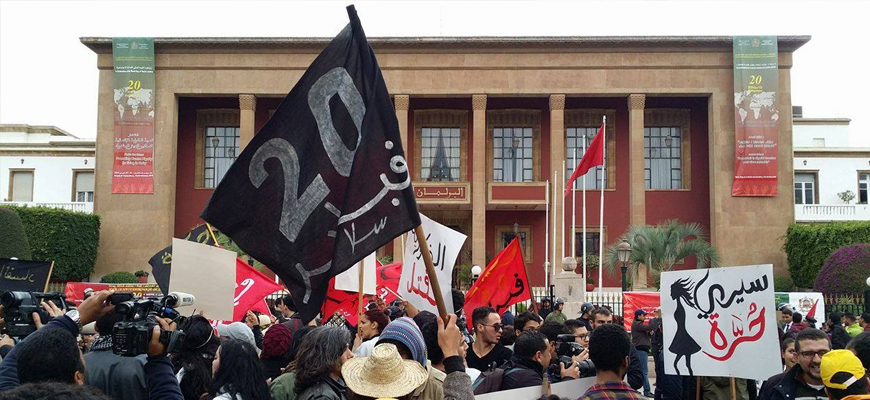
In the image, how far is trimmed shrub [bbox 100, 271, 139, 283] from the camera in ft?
118

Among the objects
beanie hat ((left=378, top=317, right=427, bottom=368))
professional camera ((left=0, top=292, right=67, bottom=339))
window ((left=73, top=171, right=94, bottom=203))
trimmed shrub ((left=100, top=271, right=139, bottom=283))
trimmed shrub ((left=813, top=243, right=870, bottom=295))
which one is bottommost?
trimmed shrub ((left=100, top=271, right=139, bottom=283))

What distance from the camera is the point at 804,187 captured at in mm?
52656

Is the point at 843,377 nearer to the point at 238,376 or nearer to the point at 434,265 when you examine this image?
the point at 238,376

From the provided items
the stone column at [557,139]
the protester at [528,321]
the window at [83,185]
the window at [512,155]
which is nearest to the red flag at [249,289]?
the protester at [528,321]

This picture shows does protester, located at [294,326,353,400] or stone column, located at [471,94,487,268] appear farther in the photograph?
stone column, located at [471,94,487,268]

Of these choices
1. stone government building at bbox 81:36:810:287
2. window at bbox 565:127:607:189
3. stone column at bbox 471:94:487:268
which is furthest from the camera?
window at bbox 565:127:607:189

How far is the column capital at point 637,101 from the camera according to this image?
39.1 meters

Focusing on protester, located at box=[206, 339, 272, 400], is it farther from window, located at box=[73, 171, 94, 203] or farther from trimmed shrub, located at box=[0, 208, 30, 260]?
window, located at box=[73, 171, 94, 203]

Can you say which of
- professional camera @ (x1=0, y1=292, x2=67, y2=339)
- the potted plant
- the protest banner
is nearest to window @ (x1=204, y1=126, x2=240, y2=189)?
the potted plant

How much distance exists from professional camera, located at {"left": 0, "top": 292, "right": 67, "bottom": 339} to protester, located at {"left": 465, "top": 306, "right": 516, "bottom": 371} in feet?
11.4

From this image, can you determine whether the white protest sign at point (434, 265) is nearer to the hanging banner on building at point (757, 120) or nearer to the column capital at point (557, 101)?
the column capital at point (557, 101)

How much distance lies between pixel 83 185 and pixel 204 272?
48.3 meters

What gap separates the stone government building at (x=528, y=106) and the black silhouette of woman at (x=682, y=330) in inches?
1221

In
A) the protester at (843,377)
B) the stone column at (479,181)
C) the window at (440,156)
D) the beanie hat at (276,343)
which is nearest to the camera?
the protester at (843,377)
